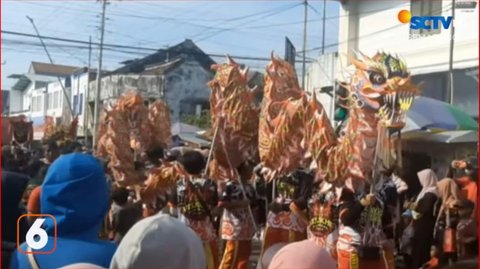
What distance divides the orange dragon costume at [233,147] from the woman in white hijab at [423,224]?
5.12 ft

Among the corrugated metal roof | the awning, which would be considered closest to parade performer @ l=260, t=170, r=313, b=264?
the awning

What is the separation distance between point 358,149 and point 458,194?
210 cm

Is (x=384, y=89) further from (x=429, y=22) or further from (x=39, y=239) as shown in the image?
(x=39, y=239)

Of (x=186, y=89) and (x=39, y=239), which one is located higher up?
(x=186, y=89)

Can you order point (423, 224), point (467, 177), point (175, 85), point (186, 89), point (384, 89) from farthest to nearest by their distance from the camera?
point (186, 89) < point (175, 85) < point (467, 177) < point (423, 224) < point (384, 89)

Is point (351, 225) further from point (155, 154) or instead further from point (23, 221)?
point (155, 154)

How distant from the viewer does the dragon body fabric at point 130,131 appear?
290 inches

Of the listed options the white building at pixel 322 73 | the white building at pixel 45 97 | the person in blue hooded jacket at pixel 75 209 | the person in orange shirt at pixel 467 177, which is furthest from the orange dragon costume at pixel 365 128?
the white building at pixel 45 97

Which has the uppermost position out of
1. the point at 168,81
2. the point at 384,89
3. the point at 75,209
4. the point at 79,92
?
the point at 168,81

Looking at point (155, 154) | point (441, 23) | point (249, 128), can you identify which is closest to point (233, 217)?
point (249, 128)

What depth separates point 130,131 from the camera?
790 centimetres

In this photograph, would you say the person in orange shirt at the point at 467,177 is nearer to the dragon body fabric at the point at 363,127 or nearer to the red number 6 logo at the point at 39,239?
the dragon body fabric at the point at 363,127

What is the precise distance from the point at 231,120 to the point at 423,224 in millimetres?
1923

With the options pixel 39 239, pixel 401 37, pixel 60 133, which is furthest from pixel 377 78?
pixel 60 133
